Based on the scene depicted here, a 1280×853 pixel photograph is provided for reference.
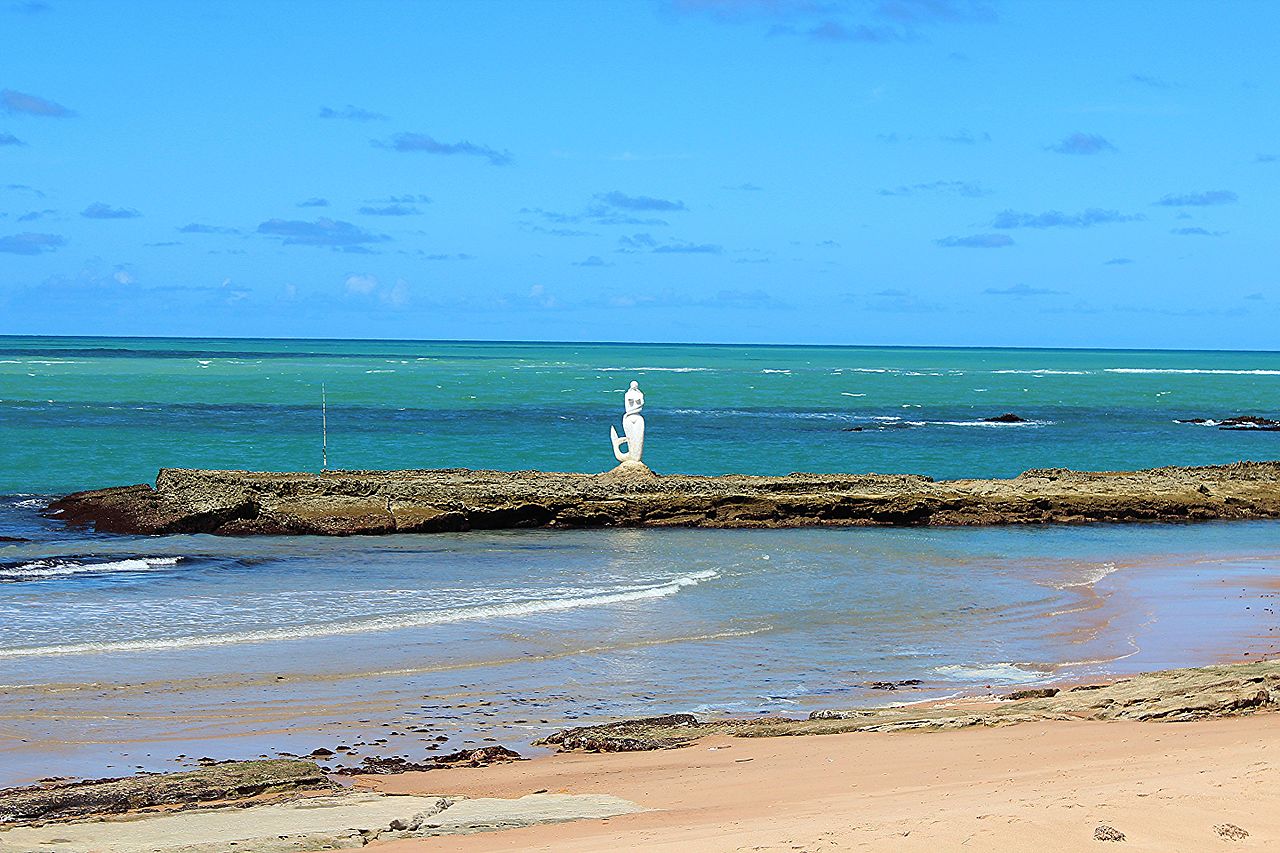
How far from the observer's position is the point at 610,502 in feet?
77.7

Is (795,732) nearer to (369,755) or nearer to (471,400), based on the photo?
(369,755)

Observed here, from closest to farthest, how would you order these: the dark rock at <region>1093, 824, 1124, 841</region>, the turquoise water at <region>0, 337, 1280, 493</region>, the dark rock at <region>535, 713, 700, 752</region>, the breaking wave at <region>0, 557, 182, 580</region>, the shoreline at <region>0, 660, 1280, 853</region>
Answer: the dark rock at <region>1093, 824, 1124, 841</region>, the shoreline at <region>0, 660, 1280, 853</region>, the dark rock at <region>535, 713, 700, 752</region>, the breaking wave at <region>0, 557, 182, 580</region>, the turquoise water at <region>0, 337, 1280, 493</region>

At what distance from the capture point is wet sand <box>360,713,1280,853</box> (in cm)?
655

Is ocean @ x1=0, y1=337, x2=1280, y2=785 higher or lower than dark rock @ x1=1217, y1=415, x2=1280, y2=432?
lower

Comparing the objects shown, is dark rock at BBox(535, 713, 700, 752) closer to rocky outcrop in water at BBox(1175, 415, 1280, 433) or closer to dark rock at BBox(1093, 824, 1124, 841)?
dark rock at BBox(1093, 824, 1124, 841)

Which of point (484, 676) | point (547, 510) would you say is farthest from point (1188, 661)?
point (547, 510)

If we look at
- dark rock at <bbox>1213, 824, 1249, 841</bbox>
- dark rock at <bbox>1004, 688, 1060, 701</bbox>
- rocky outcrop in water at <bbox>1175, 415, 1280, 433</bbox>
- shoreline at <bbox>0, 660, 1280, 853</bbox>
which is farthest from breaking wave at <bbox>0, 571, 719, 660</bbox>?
rocky outcrop in water at <bbox>1175, 415, 1280, 433</bbox>

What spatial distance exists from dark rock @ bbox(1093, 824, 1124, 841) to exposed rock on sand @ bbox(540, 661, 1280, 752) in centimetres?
Answer: 323

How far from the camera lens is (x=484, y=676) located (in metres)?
12.2

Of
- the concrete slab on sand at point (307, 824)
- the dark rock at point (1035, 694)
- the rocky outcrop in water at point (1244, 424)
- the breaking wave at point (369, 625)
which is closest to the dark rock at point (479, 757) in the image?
the concrete slab on sand at point (307, 824)

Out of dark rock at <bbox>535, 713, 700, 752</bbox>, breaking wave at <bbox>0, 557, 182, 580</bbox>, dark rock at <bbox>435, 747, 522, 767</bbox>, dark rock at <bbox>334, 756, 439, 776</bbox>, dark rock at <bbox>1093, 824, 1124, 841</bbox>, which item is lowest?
breaking wave at <bbox>0, 557, 182, 580</bbox>

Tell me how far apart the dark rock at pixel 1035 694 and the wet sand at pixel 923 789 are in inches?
40.6

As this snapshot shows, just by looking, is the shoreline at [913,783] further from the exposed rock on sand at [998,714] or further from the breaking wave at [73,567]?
the breaking wave at [73,567]

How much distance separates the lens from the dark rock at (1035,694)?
35.4 feet
